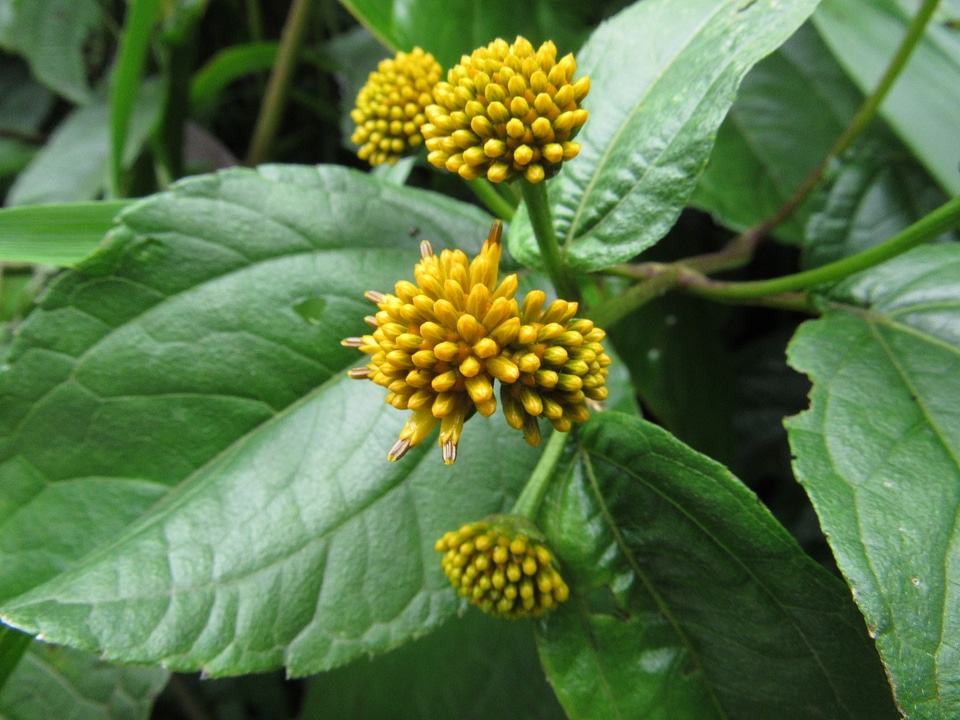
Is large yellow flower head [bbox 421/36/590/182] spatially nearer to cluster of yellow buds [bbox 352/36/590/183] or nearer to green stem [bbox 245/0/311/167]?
cluster of yellow buds [bbox 352/36/590/183]

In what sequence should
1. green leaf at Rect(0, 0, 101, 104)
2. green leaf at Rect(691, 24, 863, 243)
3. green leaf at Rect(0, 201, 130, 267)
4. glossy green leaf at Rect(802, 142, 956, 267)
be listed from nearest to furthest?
A: green leaf at Rect(0, 201, 130, 267), glossy green leaf at Rect(802, 142, 956, 267), green leaf at Rect(691, 24, 863, 243), green leaf at Rect(0, 0, 101, 104)

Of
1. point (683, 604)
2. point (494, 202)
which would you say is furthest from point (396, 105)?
point (683, 604)

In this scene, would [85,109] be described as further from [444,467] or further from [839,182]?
[839,182]

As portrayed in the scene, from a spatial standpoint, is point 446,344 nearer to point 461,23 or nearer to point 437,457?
point 437,457

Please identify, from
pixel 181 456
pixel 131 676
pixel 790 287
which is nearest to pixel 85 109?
pixel 181 456

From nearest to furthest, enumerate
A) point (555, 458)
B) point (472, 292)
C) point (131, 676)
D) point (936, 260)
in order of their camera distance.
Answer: point (472, 292) < point (555, 458) < point (936, 260) < point (131, 676)

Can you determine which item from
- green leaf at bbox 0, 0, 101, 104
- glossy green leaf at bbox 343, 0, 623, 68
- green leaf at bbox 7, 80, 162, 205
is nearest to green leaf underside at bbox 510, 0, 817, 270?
glossy green leaf at bbox 343, 0, 623, 68
